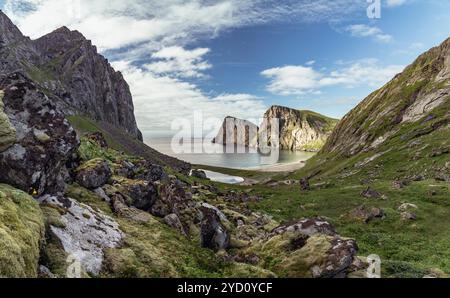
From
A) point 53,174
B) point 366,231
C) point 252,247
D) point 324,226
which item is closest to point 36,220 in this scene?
point 53,174

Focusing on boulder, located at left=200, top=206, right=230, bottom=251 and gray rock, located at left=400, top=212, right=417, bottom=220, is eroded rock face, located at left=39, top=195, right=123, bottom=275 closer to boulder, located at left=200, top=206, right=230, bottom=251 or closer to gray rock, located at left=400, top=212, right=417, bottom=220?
boulder, located at left=200, top=206, right=230, bottom=251

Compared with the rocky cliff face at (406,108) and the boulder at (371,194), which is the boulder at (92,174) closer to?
the boulder at (371,194)

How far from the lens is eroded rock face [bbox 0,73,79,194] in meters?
18.3

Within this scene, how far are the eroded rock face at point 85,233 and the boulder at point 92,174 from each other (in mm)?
5387

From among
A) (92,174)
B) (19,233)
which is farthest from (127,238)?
(92,174)

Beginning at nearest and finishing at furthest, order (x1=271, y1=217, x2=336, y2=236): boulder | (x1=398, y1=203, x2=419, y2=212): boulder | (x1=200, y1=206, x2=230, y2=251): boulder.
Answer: (x1=271, y1=217, x2=336, y2=236): boulder
(x1=200, y1=206, x2=230, y2=251): boulder
(x1=398, y1=203, x2=419, y2=212): boulder

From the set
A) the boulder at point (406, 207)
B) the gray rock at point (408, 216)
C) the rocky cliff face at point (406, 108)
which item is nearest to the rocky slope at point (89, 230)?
the gray rock at point (408, 216)

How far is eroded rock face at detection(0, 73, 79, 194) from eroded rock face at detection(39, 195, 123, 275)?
5.22 ft

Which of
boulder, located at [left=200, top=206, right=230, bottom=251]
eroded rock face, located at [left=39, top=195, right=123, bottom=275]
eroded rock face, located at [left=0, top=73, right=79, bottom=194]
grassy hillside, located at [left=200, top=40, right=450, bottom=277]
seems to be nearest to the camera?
eroded rock face, located at [left=39, top=195, right=123, bottom=275]

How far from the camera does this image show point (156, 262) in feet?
58.3

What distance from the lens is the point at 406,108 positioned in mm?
136250

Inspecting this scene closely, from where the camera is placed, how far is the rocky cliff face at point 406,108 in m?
117

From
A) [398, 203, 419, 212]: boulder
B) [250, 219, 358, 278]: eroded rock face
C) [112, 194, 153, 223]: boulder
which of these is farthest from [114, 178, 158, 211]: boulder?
[398, 203, 419, 212]: boulder
